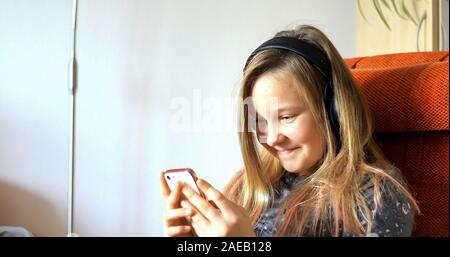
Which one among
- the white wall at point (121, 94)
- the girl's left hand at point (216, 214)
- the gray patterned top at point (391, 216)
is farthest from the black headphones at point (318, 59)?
the white wall at point (121, 94)

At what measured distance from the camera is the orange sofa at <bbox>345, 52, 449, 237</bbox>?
0.58 metres

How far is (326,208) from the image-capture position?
0.57m

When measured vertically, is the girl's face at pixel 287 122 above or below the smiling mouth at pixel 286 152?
above

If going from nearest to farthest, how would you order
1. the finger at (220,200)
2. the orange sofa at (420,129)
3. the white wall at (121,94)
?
the finger at (220,200) → the orange sofa at (420,129) → the white wall at (121,94)

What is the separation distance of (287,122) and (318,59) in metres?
0.11

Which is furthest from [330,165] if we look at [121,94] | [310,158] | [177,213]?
[121,94]

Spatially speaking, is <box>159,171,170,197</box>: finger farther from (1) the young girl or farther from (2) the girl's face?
(2) the girl's face

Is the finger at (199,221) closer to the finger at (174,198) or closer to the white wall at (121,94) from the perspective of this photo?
the finger at (174,198)

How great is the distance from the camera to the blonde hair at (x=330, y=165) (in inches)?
21.2

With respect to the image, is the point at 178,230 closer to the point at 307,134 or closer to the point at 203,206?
the point at 203,206

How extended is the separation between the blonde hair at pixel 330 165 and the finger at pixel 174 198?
0.19 m

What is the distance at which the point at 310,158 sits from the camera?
63cm
